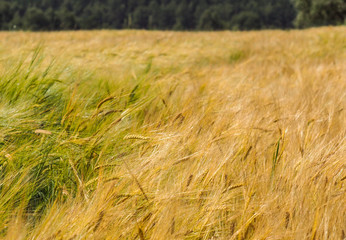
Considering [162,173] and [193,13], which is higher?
[162,173]

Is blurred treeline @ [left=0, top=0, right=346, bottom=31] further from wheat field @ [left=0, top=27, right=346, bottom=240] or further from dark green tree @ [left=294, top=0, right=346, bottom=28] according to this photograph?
wheat field @ [left=0, top=27, right=346, bottom=240]

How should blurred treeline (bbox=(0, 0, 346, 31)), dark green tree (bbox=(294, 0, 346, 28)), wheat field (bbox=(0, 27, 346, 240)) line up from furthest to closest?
blurred treeline (bbox=(0, 0, 346, 31)), dark green tree (bbox=(294, 0, 346, 28)), wheat field (bbox=(0, 27, 346, 240))

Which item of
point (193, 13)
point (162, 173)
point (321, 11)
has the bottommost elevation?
point (193, 13)

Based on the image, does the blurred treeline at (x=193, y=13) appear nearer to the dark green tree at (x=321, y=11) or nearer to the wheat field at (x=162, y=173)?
the dark green tree at (x=321, y=11)

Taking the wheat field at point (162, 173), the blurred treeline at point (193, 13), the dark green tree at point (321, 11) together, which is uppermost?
the wheat field at point (162, 173)

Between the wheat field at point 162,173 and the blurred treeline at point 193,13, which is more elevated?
the wheat field at point 162,173

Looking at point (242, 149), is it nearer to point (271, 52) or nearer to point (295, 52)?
point (295, 52)

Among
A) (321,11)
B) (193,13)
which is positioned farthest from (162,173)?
(193,13)

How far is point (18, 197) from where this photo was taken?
963 millimetres

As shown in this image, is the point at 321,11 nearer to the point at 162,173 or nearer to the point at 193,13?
the point at 162,173

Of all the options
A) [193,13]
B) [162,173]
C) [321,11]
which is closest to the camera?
[162,173]

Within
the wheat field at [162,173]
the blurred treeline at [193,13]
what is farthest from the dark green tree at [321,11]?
the wheat field at [162,173]

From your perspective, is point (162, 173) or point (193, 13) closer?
point (162, 173)

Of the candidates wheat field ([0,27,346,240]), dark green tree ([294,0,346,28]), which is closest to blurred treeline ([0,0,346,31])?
dark green tree ([294,0,346,28])
